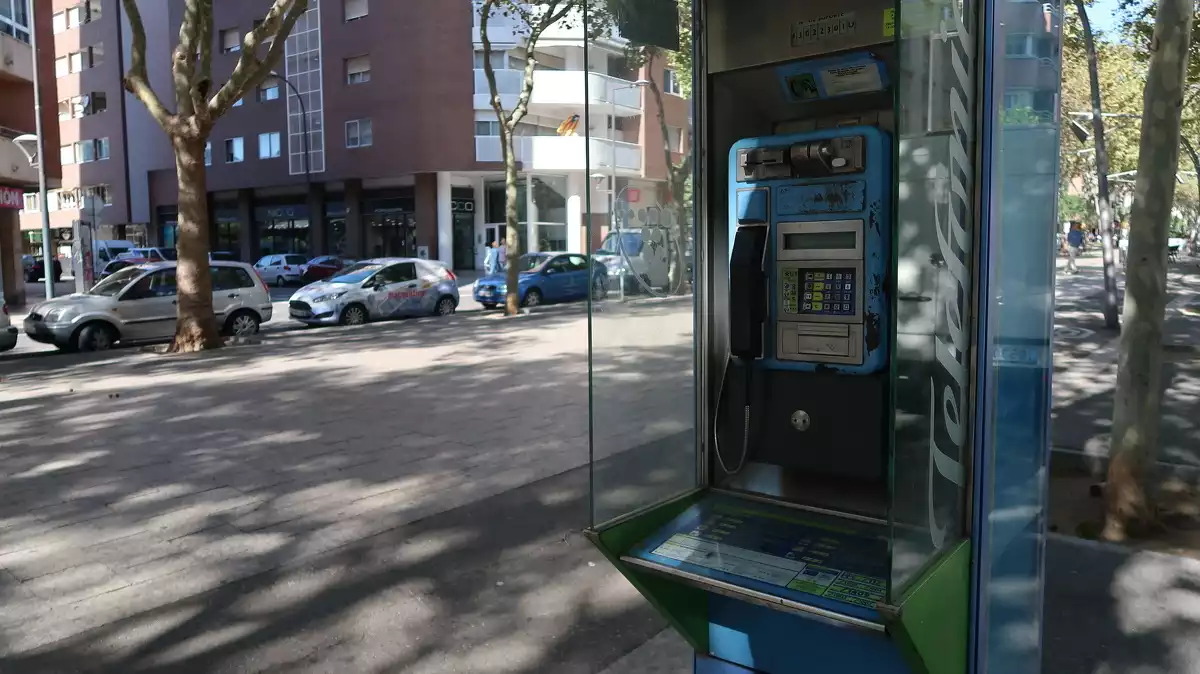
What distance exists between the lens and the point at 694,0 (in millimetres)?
3461

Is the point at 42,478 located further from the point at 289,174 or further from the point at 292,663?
the point at 289,174

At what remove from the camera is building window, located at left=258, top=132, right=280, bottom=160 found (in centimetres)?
4031

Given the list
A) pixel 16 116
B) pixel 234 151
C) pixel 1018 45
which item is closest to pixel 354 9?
pixel 234 151

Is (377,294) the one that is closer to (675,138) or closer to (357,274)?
(357,274)

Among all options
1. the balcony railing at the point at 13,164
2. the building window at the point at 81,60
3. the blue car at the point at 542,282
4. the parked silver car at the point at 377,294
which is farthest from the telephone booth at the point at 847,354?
the building window at the point at 81,60

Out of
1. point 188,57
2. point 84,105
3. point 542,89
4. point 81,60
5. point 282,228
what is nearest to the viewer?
point 188,57

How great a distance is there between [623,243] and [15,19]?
983 inches

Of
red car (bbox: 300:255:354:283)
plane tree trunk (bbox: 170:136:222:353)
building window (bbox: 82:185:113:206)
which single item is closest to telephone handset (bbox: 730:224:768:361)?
plane tree trunk (bbox: 170:136:222:353)

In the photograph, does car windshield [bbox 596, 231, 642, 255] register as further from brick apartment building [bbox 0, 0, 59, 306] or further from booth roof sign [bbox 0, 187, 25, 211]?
booth roof sign [bbox 0, 187, 25, 211]

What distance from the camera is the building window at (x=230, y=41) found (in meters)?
40.4

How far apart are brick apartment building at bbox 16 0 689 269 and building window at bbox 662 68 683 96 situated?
98.3 ft

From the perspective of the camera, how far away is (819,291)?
3016 millimetres

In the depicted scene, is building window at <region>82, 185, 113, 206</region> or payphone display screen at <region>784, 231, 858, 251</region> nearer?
payphone display screen at <region>784, 231, 858, 251</region>

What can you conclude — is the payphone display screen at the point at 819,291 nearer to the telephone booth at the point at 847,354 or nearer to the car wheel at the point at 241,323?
the telephone booth at the point at 847,354
